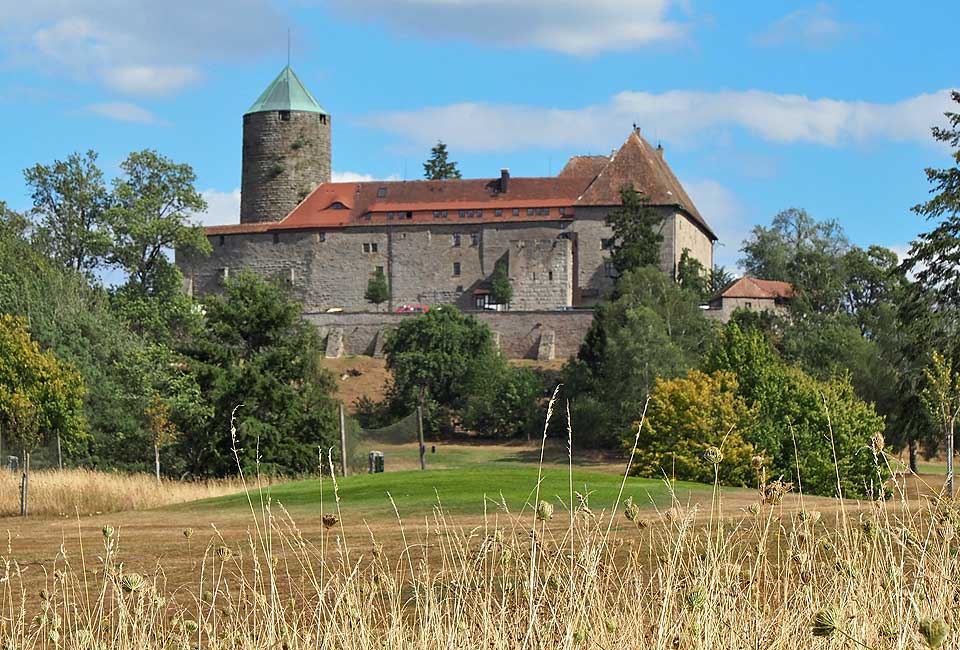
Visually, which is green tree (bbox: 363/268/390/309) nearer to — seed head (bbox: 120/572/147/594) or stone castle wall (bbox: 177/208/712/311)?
stone castle wall (bbox: 177/208/712/311)

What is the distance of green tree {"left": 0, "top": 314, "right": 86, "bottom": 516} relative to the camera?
3512 centimetres

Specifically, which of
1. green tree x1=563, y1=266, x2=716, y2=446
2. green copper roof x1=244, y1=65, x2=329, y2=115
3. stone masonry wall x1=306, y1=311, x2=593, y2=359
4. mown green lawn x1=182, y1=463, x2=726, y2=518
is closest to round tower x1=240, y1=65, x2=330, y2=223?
green copper roof x1=244, y1=65, x2=329, y2=115

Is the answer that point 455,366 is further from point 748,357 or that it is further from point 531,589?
point 531,589

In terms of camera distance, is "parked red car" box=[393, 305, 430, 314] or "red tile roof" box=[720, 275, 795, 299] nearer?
"red tile roof" box=[720, 275, 795, 299]

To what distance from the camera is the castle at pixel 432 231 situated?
7944 centimetres

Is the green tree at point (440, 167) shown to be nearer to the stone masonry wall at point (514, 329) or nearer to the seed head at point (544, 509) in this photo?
the stone masonry wall at point (514, 329)

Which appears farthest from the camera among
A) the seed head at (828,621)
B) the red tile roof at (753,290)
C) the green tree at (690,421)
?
the red tile roof at (753,290)

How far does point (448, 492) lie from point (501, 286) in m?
58.8

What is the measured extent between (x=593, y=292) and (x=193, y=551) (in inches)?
2703

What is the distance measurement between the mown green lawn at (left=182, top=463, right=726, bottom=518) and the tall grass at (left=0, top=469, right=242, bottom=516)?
0.98 meters

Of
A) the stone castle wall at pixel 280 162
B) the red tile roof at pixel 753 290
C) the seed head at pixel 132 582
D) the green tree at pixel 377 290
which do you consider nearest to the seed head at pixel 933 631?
the seed head at pixel 132 582

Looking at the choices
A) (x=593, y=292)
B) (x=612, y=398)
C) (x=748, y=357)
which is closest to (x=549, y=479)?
(x=748, y=357)

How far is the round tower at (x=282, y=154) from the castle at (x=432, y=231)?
89mm

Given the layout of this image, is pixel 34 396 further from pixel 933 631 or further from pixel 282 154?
pixel 282 154
